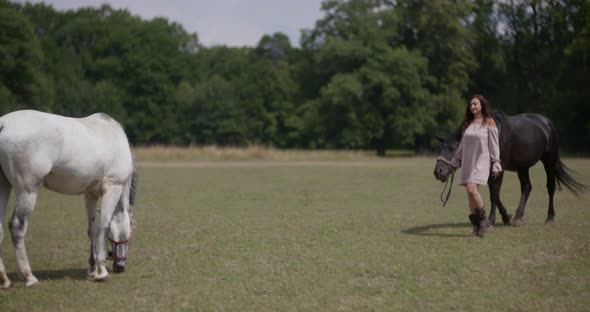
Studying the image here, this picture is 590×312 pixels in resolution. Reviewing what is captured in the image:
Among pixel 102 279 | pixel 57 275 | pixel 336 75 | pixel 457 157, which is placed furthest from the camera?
pixel 336 75

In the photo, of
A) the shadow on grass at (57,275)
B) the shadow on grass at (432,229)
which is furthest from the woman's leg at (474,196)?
the shadow on grass at (57,275)

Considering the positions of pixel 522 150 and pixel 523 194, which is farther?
pixel 523 194

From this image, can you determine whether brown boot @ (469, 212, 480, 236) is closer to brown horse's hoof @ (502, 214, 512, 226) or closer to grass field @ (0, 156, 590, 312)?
grass field @ (0, 156, 590, 312)

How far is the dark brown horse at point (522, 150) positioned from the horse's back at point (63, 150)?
16.5 ft

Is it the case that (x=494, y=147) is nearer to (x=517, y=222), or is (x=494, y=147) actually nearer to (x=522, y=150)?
(x=522, y=150)

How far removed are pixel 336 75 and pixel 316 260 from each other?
4455 cm

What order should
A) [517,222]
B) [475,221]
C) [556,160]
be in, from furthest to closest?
[556,160]
[517,222]
[475,221]

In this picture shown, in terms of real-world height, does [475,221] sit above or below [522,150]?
below

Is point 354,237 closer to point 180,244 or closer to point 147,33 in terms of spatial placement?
point 180,244

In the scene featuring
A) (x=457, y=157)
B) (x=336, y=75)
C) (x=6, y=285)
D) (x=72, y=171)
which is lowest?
(x=6, y=285)

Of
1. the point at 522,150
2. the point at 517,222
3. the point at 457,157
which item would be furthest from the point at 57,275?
the point at 522,150

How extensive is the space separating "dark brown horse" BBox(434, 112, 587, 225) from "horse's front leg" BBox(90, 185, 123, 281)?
200 inches

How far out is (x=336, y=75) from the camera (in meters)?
50.9

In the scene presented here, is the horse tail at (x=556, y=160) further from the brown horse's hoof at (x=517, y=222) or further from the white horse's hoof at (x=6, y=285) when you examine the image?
the white horse's hoof at (x=6, y=285)
